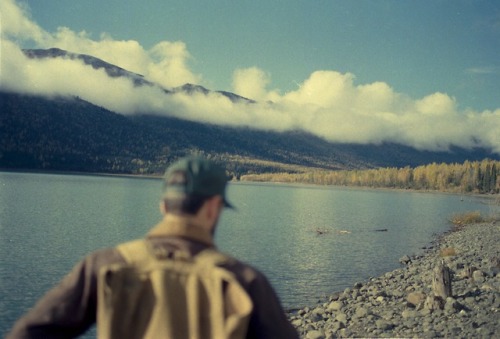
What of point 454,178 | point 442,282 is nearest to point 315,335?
point 442,282

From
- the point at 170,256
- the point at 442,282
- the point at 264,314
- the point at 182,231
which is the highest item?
the point at 182,231

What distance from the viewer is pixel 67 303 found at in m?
2.33

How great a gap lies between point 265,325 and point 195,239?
1.63ft

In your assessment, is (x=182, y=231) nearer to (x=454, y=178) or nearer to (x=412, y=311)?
(x=412, y=311)

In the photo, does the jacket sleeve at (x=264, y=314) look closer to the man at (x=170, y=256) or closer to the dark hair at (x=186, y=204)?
the man at (x=170, y=256)

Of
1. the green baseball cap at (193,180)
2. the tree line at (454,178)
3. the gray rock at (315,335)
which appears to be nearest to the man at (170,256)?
the green baseball cap at (193,180)

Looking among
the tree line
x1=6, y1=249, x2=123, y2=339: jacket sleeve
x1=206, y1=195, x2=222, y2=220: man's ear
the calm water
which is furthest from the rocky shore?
the tree line

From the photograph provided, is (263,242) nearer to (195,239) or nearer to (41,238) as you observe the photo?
(41,238)

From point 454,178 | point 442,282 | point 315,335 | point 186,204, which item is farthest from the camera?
point 454,178

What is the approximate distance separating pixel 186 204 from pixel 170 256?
0.85 feet

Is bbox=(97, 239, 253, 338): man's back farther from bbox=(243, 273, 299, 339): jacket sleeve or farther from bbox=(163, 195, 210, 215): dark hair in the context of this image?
bbox=(163, 195, 210, 215): dark hair

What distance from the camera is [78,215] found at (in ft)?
165

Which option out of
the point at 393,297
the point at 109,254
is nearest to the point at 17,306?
the point at 393,297

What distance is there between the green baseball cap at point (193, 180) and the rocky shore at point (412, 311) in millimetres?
10563
